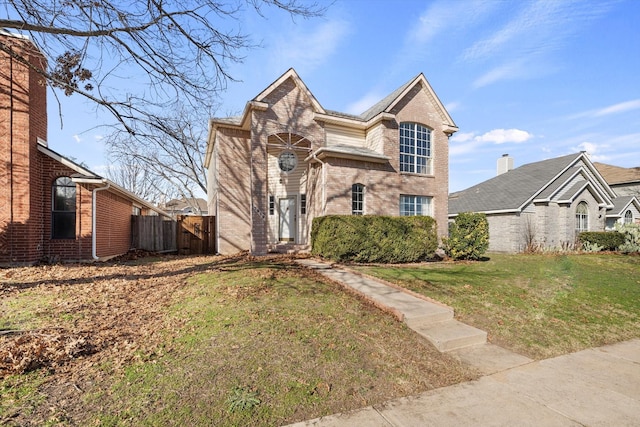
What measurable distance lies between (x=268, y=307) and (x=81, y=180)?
31.9 ft

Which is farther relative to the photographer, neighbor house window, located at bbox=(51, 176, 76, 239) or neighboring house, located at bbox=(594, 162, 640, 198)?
neighboring house, located at bbox=(594, 162, 640, 198)

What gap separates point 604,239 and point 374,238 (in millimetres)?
17020

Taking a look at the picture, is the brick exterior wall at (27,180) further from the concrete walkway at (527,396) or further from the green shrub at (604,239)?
the green shrub at (604,239)

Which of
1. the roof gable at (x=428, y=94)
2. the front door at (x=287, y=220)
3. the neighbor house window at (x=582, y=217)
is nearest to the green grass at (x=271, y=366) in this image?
the front door at (x=287, y=220)

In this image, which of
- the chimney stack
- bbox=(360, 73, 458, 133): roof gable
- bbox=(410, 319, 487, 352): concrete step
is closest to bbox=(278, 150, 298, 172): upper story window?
bbox=(360, 73, 458, 133): roof gable

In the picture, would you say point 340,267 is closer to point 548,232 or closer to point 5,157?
point 5,157

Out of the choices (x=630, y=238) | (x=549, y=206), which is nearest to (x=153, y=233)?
(x=549, y=206)

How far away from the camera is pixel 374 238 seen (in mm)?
10953

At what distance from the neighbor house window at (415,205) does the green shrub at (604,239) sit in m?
11.1

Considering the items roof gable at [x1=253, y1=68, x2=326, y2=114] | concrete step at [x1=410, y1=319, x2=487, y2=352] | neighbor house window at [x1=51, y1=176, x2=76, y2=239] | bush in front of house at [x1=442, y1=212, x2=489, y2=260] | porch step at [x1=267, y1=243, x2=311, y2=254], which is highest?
roof gable at [x1=253, y1=68, x2=326, y2=114]

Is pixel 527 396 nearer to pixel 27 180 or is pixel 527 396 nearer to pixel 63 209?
pixel 27 180

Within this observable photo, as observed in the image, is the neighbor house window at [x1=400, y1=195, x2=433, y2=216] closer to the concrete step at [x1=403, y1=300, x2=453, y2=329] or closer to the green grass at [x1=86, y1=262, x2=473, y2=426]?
the concrete step at [x1=403, y1=300, x2=453, y2=329]

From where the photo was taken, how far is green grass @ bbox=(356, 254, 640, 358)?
201 inches

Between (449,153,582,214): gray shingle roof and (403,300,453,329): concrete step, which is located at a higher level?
(449,153,582,214): gray shingle roof
